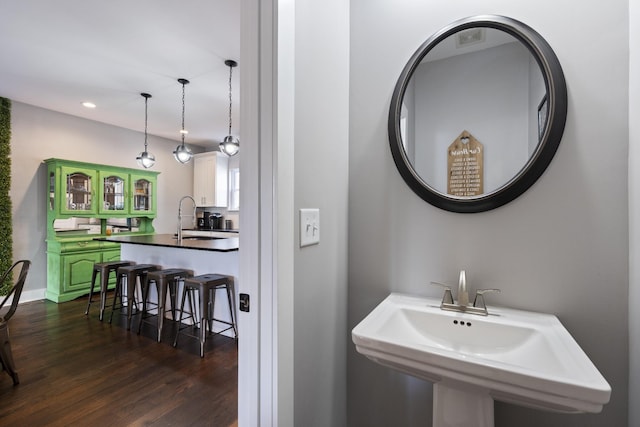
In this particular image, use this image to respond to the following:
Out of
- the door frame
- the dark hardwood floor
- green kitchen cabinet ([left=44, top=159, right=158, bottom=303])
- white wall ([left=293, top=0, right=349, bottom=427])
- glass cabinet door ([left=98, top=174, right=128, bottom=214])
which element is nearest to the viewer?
the door frame

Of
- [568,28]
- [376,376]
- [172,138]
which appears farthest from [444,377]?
[172,138]

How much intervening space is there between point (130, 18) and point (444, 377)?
9.57 feet

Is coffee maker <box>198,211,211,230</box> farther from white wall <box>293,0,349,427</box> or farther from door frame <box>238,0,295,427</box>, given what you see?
door frame <box>238,0,295,427</box>

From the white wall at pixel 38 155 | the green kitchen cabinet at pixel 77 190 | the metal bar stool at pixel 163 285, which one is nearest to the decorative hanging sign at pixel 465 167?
the metal bar stool at pixel 163 285

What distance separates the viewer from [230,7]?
2049mm

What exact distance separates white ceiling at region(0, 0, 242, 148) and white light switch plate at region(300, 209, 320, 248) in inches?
72.4

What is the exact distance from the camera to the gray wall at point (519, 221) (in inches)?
38.6

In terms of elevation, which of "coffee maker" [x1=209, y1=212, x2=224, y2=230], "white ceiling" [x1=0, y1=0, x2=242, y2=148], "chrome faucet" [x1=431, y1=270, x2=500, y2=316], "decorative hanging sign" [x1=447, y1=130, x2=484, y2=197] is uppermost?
"white ceiling" [x1=0, y1=0, x2=242, y2=148]

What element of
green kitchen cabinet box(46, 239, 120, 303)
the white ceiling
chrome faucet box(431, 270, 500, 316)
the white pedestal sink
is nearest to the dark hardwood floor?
green kitchen cabinet box(46, 239, 120, 303)

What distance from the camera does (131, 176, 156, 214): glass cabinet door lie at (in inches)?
187

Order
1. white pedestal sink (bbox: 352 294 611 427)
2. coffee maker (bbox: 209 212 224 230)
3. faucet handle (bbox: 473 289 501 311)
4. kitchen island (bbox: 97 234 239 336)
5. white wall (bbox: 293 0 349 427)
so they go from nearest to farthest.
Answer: white pedestal sink (bbox: 352 294 611 427), white wall (bbox: 293 0 349 427), faucet handle (bbox: 473 289 501 311), kitchen island (bbox: 97 234 239 336), coffee maker (bbox: 209 212 224 230)

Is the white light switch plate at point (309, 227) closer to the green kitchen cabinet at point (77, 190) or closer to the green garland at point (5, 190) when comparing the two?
the green kitchen cabinet at point (77, 190)

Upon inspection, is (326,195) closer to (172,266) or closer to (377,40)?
(377,40)

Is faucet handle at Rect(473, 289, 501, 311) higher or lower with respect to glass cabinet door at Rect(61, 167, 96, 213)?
lower
